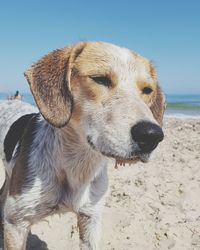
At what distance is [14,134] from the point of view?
496cm

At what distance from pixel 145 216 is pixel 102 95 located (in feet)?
9.25

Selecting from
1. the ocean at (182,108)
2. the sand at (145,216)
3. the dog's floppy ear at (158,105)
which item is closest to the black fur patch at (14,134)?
the sand at (145,216)

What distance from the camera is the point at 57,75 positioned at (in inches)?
150

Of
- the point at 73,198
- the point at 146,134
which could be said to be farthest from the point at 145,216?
the point at 146,134

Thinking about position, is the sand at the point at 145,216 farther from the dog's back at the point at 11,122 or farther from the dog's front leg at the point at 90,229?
the dog's back at the point at 11,122

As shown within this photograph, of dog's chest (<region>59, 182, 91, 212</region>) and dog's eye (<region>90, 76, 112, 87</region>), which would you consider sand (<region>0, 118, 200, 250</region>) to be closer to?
dog's chest (<region>59, 182, 91, 212</region>)

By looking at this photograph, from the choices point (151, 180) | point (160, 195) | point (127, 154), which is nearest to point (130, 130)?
point (127, 154)

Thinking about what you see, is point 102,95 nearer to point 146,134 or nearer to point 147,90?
point 147,90

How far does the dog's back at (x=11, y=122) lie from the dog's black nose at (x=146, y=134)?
2041 millimetres

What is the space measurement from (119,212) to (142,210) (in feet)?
1.08

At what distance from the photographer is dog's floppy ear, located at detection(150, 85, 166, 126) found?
424cm

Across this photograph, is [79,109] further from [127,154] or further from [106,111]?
[127,154]

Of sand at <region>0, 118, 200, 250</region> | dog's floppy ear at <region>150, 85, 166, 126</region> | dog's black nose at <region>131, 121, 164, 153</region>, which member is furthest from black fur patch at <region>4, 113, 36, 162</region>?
dog's black nose at <region>131, 121, 164, 153</region>

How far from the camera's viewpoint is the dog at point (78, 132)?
3.41 m
